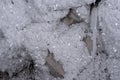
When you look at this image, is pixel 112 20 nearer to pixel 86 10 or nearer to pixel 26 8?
pixel 86 10

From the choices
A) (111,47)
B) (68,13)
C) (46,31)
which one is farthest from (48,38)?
(111,47)

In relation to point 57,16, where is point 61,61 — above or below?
below

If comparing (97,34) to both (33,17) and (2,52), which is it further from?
(2,52)

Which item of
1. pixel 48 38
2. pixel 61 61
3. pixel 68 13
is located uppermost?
pixel 68 13

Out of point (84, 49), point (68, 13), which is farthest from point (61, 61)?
point (68, 13)

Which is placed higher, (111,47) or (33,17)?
(33,17)

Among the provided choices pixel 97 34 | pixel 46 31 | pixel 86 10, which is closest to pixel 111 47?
pixel 97 34
